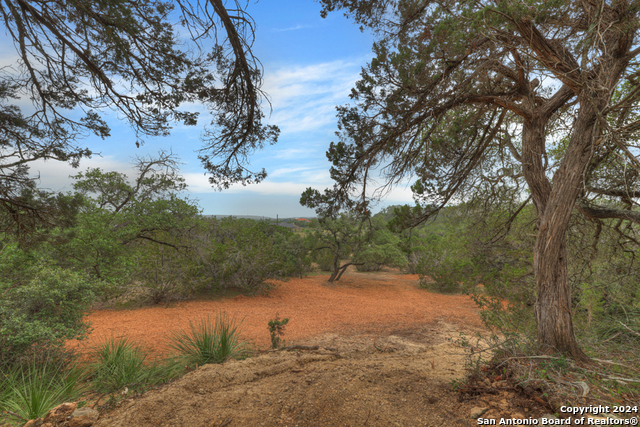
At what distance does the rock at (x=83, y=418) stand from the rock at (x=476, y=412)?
3.49 m

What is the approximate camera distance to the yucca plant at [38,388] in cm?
323

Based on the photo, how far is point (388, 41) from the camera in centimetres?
459

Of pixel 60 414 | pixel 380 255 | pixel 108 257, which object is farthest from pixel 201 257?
pixel 380 255

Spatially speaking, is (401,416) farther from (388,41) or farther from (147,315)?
(147,315)

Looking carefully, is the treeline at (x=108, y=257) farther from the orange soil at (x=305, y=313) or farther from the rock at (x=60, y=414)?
the rock at (x=60, y=414)

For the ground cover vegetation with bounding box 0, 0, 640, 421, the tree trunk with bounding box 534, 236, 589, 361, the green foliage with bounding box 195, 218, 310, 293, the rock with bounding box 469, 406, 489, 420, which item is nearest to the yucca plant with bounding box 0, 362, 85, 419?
the ground cover vegetation with bounding box 0, 0, 640, 421

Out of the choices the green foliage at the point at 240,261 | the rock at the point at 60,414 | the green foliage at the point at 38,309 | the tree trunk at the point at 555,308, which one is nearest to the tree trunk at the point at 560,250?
the tree trunk at the point at 555,308

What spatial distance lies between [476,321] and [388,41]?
900 centimetres

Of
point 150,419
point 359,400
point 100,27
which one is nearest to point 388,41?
point 100,27

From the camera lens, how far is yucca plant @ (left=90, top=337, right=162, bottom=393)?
399 cm

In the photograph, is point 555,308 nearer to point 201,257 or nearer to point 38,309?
point 38,309

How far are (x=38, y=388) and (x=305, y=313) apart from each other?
705cm

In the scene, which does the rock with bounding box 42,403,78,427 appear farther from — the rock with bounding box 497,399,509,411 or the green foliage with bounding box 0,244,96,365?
→ the rock with bounding box 497,399,509,411

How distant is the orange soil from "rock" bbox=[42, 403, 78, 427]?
2.91 meters
